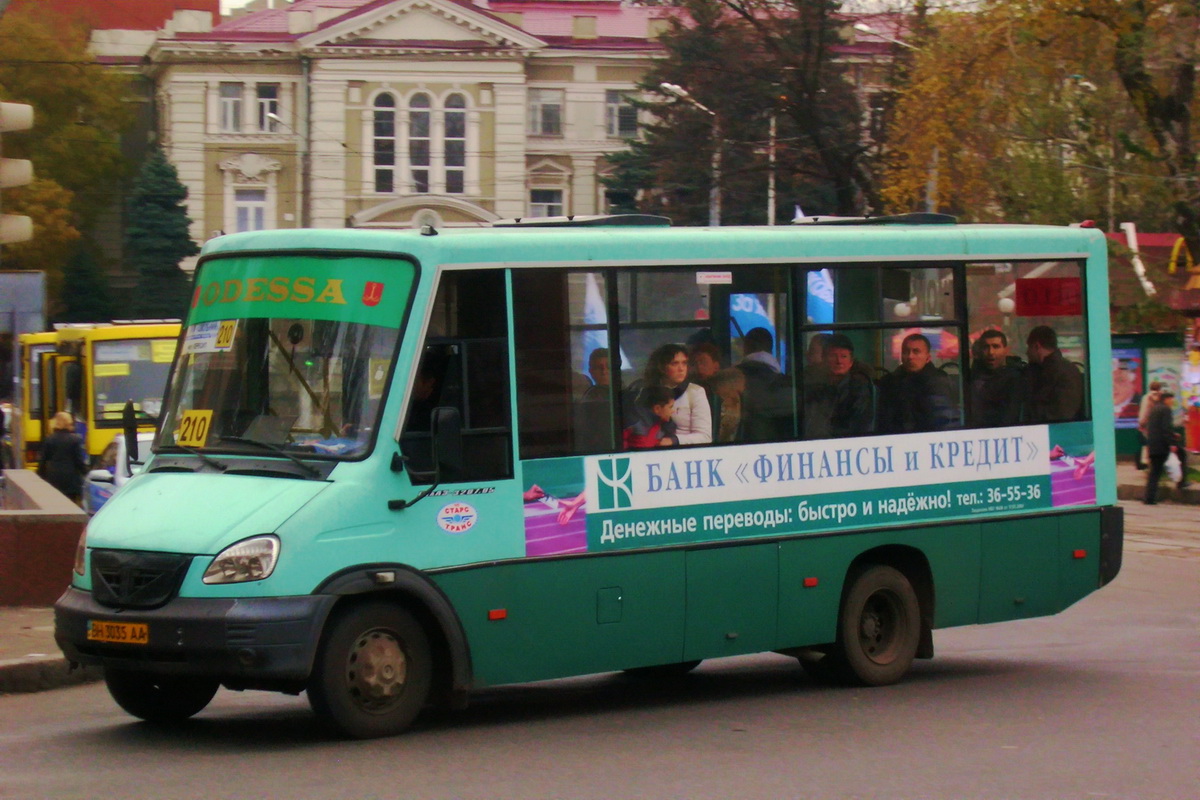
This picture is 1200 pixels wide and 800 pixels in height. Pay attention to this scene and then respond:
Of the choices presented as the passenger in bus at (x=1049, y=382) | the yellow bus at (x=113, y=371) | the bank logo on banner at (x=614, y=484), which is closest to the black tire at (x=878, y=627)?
the passenger in bus at (x=1049, y=382)

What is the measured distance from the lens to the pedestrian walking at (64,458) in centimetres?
2123

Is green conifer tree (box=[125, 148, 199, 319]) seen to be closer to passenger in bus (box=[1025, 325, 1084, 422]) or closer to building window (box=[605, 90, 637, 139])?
building window (box=[605, 90, 637, 139])

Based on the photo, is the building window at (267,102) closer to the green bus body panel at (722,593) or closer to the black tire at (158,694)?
the green bus body panel at (722,593)

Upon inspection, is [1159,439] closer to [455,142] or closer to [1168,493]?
[1168,493]

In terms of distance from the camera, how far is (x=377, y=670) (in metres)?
8.26

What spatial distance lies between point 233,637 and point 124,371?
674 inches

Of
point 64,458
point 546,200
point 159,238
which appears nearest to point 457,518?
point 64,458

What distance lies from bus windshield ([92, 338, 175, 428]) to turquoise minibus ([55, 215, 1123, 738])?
580 inches

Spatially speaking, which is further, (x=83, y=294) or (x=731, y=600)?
(x=83, y=294)

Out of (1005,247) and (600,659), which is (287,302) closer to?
(600,659)

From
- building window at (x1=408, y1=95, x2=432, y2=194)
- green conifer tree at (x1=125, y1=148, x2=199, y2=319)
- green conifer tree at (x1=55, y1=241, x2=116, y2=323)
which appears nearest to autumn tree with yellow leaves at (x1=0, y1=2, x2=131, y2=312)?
green conifer tree at (x1=55, y1=241, x2=116, y2=323)

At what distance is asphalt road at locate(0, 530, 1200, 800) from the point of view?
731 centimetres

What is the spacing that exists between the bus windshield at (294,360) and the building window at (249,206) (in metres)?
57.1

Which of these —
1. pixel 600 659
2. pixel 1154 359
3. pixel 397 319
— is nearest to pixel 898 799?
pixel 600 659
